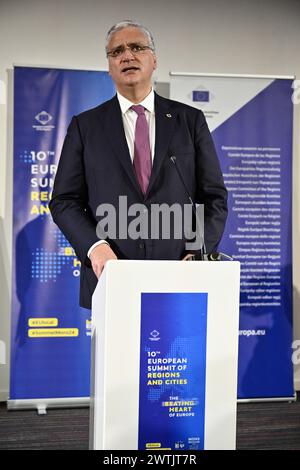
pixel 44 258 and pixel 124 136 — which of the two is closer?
pixel 124 136

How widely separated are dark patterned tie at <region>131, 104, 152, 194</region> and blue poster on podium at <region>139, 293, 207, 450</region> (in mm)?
Result: 754

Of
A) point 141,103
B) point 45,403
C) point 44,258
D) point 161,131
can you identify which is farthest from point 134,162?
point 45,403

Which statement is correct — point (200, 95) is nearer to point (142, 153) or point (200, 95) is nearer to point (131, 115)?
point (131, 115)

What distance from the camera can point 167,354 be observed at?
1.85 m

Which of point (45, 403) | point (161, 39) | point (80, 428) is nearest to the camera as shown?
point (80, 428)

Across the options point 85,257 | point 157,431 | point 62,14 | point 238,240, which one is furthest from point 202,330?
point 62,14

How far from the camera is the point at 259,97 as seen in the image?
4684 millimetres

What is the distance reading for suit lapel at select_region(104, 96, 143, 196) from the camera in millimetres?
2469

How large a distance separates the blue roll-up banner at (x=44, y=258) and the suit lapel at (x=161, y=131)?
196 centimetres

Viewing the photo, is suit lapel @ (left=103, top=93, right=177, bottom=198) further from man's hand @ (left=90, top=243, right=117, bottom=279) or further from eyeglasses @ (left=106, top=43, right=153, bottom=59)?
man's hand @ (left=90, top=243, right=117, bottom=279)

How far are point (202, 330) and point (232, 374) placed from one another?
18cm

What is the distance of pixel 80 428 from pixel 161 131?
236cm

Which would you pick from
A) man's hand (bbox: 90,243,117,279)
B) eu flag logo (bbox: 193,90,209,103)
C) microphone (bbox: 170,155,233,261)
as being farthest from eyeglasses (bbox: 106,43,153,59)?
eu flag logo (bbox: 193,90,209,103)

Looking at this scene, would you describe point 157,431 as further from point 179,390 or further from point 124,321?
point 124,321
